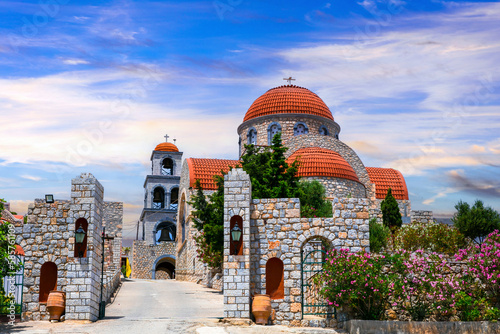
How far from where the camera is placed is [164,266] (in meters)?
50.8

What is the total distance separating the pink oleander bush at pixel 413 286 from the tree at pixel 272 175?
25.5 ft

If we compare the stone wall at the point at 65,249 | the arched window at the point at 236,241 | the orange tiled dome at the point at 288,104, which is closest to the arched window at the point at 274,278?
the arched window at the point at 236,241

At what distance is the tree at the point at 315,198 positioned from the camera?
71.4 ft

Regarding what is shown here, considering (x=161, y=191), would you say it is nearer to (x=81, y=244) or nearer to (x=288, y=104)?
(x=288, y=104)

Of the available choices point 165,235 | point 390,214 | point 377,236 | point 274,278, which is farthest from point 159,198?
point 274,278

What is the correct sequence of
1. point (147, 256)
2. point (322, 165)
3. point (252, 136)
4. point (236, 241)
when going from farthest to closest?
point (147, 256) → point (252, 136) → point (322, 165) → point (236, 241)

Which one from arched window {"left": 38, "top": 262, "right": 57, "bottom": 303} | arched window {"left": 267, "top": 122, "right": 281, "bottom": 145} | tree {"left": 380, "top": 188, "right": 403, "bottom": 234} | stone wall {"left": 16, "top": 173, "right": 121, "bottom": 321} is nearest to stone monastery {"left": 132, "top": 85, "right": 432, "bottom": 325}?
arched window {"left": 267, "top": 122, "right": 281, "bottom": 145}

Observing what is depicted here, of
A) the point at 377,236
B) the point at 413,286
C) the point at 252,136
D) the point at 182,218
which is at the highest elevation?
the point at 252,136

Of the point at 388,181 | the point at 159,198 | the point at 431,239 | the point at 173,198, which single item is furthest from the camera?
the point at 159,198

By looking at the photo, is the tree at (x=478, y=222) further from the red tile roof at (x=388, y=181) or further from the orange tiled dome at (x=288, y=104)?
the orange tiled dome at (x=288, y=104)

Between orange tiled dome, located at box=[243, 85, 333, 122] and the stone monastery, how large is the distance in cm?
6

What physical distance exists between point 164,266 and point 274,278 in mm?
38799

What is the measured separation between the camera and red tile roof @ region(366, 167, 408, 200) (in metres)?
34.0

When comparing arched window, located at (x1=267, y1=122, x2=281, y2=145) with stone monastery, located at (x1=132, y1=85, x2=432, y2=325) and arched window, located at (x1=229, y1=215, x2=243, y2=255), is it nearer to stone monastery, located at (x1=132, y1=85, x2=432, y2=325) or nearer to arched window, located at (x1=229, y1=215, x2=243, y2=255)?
stone monastery, located at (x1=132, y1=85, x2=432, y2=325)
